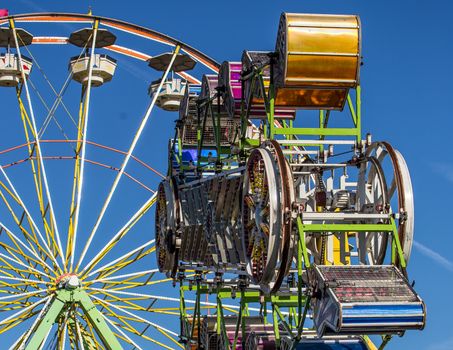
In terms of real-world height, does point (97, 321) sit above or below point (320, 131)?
below

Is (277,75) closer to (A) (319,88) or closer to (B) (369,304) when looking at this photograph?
(A) (319,88)

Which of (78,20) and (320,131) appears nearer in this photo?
(320,131)

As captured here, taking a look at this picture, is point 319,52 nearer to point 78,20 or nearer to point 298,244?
point 298,244

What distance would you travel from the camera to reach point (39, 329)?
1040 inches

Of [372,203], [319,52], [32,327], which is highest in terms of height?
[319,52]

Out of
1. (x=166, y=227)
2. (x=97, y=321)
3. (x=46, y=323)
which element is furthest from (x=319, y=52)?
(x=46, y=323)

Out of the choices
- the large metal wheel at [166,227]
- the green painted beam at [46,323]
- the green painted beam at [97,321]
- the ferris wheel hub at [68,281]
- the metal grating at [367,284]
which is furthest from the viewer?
the ferris wheel hub at [68,281]

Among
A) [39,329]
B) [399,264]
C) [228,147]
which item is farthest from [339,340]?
[39,329]

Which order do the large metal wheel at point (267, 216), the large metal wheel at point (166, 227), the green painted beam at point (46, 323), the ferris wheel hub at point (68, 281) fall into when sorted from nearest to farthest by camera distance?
the large metal wheel at point (267, 216) < the large metal wheel at point (166, 227) < the green painted beam at point (46, 323) < the ferris wheel hub at point (68, 281)

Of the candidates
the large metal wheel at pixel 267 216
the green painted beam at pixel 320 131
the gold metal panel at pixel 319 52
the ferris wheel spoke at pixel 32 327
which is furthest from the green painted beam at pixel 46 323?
the gold metal panel at pixel 319 52

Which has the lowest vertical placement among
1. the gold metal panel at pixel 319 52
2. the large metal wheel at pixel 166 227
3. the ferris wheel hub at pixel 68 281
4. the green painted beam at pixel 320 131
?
the ferris wheel hub at pixel 68 281

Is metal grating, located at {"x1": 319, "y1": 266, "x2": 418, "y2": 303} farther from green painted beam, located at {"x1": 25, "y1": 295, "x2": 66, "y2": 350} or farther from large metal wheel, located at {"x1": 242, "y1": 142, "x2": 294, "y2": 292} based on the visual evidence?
green painted beam, located at {"x1": 25, "y1": 295, "x2": 66, "y2": 350}

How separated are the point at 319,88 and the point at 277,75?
751 millimetres

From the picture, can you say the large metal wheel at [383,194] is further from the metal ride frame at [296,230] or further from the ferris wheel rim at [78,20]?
the ferris wheel rim at [78,20]
